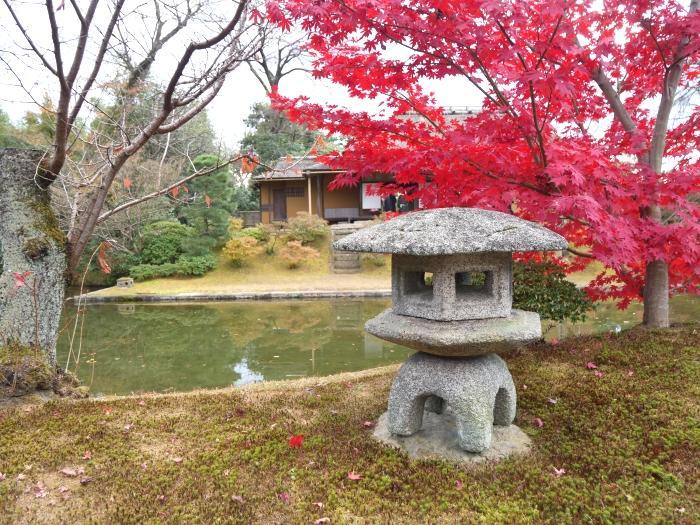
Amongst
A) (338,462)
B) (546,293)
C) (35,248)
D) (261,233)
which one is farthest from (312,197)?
(338,462)

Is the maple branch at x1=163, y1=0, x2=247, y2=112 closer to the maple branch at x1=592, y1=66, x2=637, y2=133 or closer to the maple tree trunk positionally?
the maple tree trunk

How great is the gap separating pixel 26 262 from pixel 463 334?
3914 mm

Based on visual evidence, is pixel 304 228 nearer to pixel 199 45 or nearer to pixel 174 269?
pixel 174 269

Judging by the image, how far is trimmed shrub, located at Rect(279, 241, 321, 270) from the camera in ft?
54.9

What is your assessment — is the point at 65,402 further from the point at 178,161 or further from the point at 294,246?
the point at 178,161

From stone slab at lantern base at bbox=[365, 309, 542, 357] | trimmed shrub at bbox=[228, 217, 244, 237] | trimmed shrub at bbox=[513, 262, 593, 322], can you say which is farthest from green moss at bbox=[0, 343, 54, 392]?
trimmed shrub at bbox=[228, 217, 244, 237]

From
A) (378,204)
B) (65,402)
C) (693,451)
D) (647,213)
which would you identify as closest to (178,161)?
(378,204)

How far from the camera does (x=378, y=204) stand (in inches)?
832

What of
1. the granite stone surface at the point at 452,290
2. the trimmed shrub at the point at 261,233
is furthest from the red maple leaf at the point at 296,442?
the trimmed shrub at the point at 261,233

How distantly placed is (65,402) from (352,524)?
309 cm

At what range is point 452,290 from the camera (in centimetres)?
298

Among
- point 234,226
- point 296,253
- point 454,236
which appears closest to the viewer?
point 454,236

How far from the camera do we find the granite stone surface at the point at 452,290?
9.75ft

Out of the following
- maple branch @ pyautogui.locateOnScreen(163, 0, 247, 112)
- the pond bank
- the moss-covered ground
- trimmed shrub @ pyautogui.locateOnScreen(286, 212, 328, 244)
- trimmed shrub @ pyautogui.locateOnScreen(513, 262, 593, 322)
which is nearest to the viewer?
the moss-covered ground
